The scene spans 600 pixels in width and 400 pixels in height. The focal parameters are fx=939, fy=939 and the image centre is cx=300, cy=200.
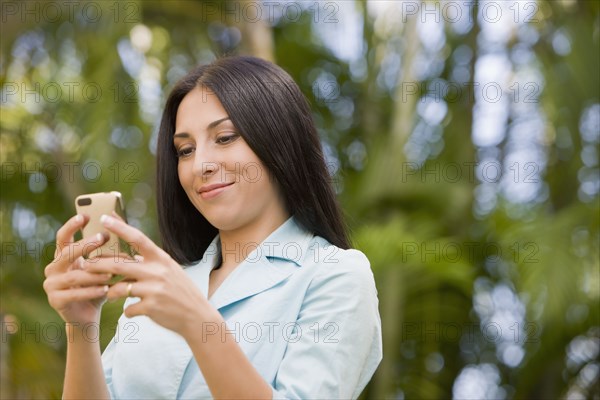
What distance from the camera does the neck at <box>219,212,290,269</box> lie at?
70.0 inches

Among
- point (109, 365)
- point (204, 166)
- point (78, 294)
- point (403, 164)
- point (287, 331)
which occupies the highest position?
point (204, 166)

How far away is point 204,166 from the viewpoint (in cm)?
169

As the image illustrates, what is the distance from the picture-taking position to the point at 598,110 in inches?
197

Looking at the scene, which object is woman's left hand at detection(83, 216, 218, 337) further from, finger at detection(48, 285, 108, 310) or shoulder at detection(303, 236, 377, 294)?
shoulder at detection(303, 236, 377, 294)

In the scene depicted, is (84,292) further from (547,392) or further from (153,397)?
(547,392)

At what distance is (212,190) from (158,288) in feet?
1.47

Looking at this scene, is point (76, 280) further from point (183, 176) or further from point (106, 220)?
point (183, 176)

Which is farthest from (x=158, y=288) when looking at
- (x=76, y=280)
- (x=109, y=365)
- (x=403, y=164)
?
(x=403, y=164)

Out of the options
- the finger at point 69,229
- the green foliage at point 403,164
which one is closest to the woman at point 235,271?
the finger at point 69,229

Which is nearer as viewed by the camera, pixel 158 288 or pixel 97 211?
pixel 158 288

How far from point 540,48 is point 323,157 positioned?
4399mm

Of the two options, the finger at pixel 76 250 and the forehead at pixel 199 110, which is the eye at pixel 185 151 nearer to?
the forehead at pixel 199 110

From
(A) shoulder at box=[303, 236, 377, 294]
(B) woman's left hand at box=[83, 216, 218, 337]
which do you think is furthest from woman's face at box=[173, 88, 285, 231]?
(B) woman's left hand at box=[83, 216, 218, 337]

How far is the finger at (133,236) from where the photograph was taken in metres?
1.28
